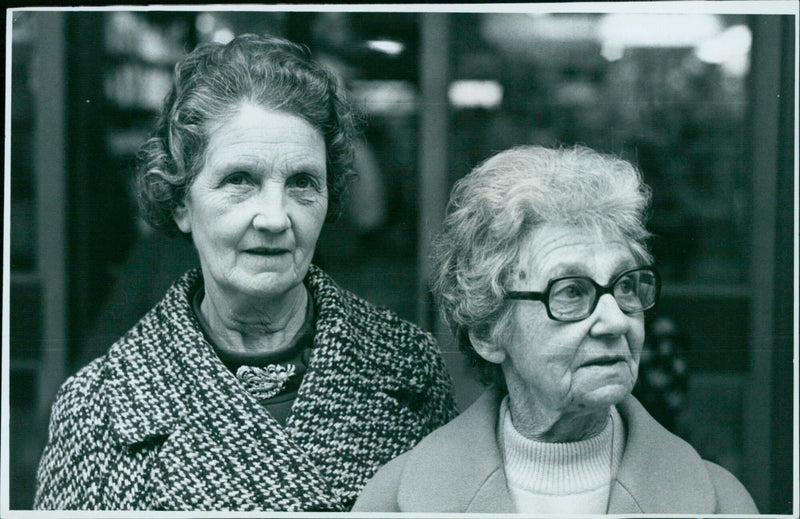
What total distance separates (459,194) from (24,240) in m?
1.67

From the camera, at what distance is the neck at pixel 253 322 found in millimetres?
3275

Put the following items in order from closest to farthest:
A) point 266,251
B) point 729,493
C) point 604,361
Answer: point 604,361 < point 266,251 < point 729,493

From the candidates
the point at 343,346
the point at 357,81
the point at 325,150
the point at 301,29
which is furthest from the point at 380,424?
the point at 301,29

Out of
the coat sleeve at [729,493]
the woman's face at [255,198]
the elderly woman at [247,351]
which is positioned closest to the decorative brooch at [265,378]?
the elderly woman at [247,351]

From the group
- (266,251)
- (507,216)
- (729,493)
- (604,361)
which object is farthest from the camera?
(729,493)

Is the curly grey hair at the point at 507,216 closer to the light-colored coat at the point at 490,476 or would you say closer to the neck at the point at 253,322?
Answer: the light-colored coat at the point at 490,476

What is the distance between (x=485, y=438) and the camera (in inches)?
124

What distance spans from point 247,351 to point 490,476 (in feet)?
3.21

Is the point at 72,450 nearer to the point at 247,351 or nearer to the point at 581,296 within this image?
the point at 247,351

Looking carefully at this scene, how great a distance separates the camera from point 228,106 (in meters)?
3.14

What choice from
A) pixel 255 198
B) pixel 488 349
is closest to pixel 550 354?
pixel 488 349

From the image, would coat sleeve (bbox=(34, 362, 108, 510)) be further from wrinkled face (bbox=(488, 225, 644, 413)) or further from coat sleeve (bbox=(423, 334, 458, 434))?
wrinkled face (bbox=(488, 225, 644, 413))

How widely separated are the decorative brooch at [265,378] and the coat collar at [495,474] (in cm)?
54

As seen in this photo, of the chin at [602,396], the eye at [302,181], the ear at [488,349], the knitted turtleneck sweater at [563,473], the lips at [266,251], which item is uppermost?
the eye at [302,181]
